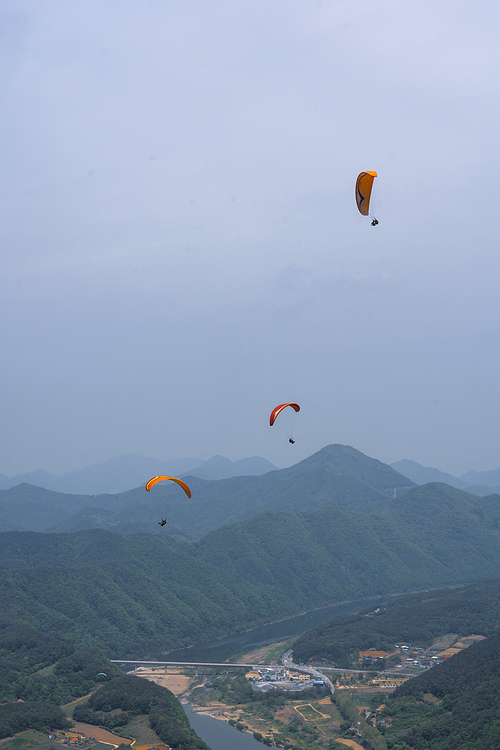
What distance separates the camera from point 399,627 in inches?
4395

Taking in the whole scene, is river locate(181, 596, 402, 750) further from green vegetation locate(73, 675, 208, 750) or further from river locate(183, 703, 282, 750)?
green vegetation locate(73, 675, 208, 750)

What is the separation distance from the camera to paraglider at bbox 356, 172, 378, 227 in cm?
3675

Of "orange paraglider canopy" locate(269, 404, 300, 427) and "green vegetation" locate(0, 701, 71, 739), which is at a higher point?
"orange paraglider canopy" locate(269, 404, 300, 427)

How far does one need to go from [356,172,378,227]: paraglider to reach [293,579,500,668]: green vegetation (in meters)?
79.5

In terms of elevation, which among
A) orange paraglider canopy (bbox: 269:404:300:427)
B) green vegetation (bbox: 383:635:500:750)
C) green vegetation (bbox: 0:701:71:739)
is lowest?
green vegetation (bbox: 383:635:500:750)

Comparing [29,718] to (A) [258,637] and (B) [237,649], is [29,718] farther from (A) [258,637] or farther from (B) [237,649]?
(A) [258,637]

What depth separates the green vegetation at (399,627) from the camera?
102188mm

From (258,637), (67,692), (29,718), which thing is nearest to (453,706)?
(67,692)

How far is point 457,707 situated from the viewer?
62.9 metres

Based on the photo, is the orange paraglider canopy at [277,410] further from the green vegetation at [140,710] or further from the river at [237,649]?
the river at [237,649]

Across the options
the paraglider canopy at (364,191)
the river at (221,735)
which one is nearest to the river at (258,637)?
the river at (221,735)

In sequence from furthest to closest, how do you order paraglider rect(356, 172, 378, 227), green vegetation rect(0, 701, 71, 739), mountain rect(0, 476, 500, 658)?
mountain rect(0, 476, 500, 658)
green vegetation rect(0, 701, 71, 739)
paraglider rect(356, 172, 378, 227)

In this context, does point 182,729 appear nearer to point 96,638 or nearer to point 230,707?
point 230,707

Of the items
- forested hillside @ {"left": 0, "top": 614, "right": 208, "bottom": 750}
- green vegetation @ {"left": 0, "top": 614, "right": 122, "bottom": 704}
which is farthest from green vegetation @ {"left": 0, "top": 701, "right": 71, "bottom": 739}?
green vegetation @ {"left": 0, "top": 614, "right": 122, "bottom": 704}
